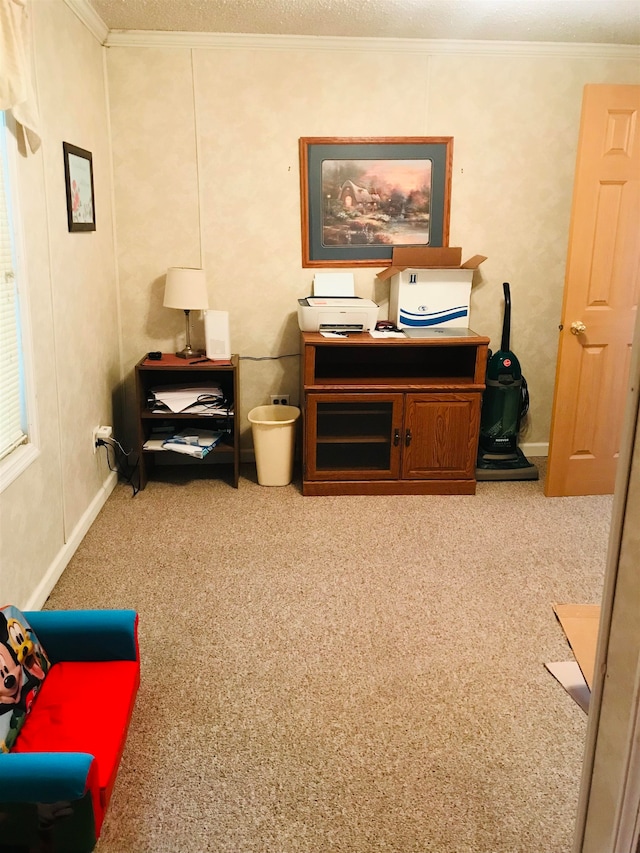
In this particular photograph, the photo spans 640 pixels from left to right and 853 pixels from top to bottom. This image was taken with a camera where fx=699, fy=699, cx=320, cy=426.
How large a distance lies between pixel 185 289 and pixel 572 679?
2617 millimetres

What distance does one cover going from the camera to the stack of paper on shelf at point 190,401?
3725mm

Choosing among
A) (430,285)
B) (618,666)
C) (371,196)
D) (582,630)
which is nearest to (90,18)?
(371,196)

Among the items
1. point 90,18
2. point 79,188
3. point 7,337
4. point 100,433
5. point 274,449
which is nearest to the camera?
point 7,337

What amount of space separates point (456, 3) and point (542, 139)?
1031mm

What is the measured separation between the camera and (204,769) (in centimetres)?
189

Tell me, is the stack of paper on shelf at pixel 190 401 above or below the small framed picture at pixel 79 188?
below

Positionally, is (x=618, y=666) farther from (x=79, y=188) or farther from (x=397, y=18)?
(x=397, y=18)

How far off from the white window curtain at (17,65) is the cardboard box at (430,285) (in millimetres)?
2038

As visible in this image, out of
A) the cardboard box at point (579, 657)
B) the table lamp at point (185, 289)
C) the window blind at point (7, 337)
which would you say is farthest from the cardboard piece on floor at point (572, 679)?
the table lamp at point (185, 289)

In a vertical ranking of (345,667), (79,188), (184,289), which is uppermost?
(79,188)

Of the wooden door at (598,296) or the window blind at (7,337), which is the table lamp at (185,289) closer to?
the window blind at (7,337)

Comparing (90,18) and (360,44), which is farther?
(360,44)

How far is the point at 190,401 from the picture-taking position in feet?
12.3

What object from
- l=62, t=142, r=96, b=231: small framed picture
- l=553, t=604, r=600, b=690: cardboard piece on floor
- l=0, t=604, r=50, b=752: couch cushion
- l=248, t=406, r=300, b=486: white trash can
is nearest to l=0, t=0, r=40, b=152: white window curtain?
l=62, t=142, r=96, b=231: small framed picture
